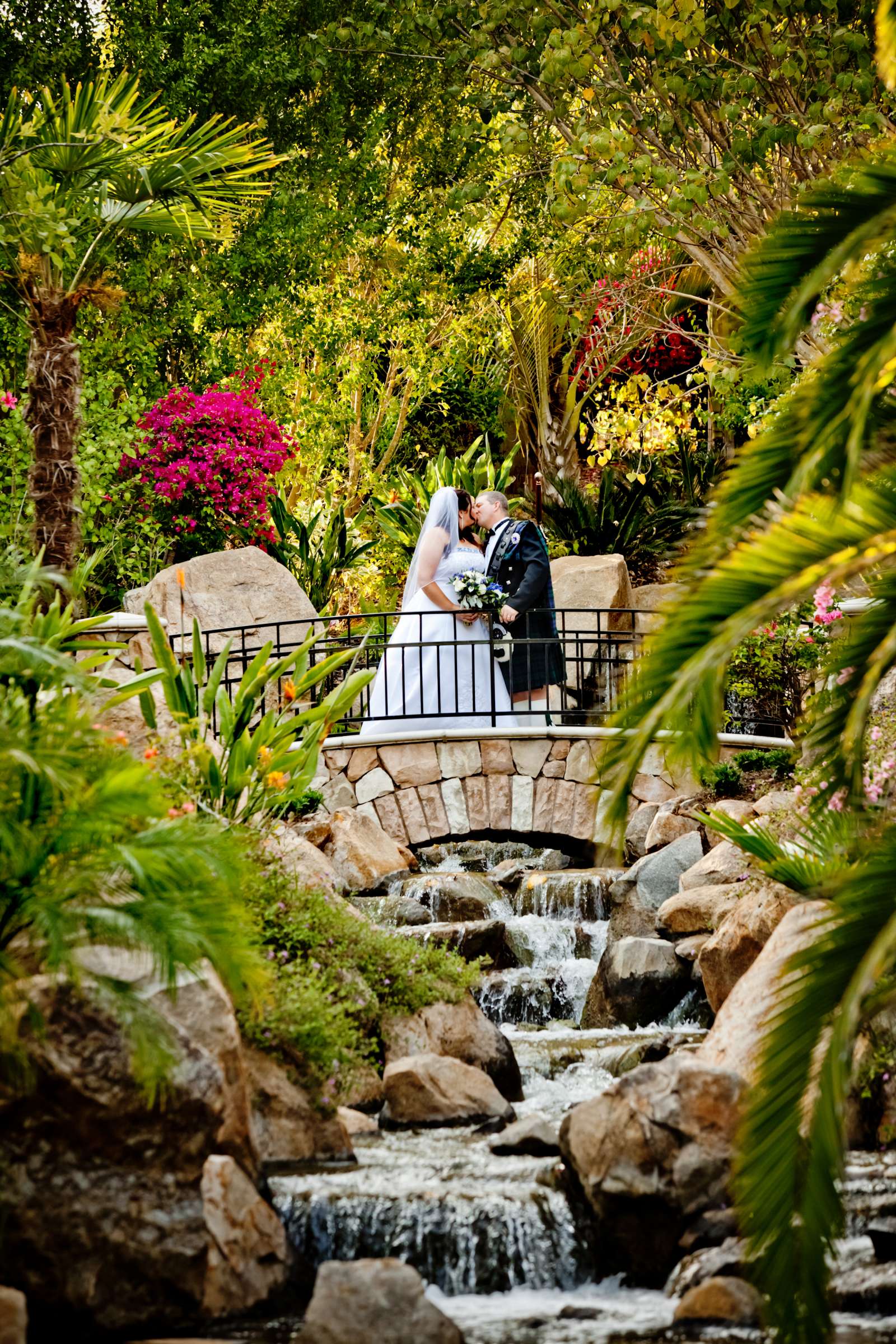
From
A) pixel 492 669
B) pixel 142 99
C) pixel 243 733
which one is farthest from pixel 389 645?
pixel 142 99

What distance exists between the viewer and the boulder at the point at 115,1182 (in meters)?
4.56

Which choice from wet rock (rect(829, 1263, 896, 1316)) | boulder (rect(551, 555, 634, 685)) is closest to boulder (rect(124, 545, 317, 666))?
boulder (rect(551, 555, 634, 685))

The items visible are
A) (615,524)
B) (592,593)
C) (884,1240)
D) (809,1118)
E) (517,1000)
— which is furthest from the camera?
(615,524)

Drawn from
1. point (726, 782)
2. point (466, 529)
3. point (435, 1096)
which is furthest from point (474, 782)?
point (435, 1096)

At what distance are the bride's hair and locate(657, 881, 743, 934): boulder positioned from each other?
456 cm

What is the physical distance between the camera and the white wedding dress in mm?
12008

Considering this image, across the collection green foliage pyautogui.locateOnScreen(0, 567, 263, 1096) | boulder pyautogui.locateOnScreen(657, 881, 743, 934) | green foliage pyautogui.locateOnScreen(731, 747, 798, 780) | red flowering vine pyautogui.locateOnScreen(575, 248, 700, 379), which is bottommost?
boulder pyautogui.locateOnScreen(657, 881, 743, 934)

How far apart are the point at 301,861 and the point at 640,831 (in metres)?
4.35

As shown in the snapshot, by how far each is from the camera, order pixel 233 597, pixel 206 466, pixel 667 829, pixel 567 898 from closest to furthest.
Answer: pixel 567 898 < pixel 667 829 < pixel 233 597 < pixel 206 466

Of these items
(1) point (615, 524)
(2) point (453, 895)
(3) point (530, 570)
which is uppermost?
(1) point (615, 524)

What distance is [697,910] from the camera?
8531mm

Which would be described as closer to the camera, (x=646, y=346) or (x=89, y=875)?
(x=89, y=875)

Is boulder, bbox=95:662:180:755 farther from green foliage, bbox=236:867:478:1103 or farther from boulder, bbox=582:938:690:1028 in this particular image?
boulder, bbox=582:938:690:1028

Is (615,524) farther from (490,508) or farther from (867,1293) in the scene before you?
(867,1293)
